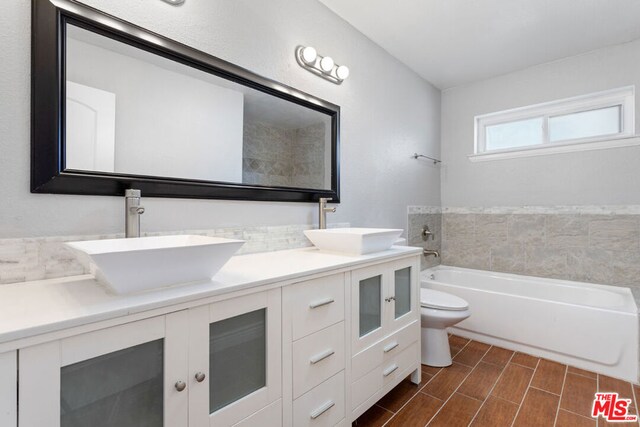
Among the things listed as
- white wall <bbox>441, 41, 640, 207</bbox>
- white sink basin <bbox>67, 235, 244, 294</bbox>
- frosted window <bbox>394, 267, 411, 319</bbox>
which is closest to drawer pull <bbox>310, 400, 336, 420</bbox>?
frosted window <bbox>394, 267, 411, 319</bbox>

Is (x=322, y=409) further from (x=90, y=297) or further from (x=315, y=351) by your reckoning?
(x=90, y=297)

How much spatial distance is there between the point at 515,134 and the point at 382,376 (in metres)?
2.75

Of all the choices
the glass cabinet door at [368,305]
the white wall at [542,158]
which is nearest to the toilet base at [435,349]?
the glass cabinet door at [368,305]

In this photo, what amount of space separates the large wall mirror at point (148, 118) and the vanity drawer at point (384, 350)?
36.3 inches

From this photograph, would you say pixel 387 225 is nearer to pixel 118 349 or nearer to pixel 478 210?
pixel 478 210

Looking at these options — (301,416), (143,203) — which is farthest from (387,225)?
(143,203)

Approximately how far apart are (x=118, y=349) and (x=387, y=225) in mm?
2154

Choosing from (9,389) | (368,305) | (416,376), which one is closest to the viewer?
(9,389)

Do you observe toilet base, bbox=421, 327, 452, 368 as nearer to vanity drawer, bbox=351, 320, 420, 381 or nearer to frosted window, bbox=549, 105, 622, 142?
vanity drawer, bbox=351, 320, 420, 381

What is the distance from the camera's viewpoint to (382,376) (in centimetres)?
159

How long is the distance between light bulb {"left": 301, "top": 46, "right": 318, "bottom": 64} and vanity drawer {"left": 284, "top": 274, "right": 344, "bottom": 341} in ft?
4.24

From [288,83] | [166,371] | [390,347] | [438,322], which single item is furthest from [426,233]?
[166,371]

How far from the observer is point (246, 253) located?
5.22 ft

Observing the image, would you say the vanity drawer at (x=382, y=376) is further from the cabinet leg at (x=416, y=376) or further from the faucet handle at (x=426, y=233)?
the faucet handle at (x=426, y=233)
